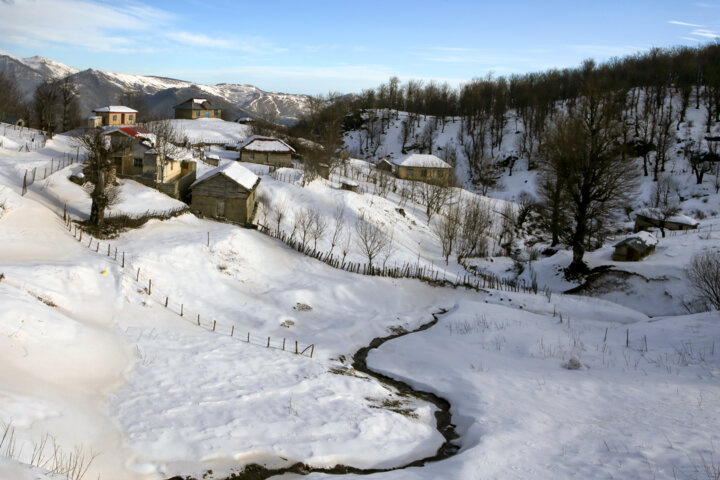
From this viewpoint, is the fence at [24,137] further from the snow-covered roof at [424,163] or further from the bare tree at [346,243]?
the snow-covered roof at [424,163]

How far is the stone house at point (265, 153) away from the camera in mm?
60500

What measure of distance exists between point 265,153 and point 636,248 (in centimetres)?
4186

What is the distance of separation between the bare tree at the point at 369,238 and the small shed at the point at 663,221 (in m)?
27.1

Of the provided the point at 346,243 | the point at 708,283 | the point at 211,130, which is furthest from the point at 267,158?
the point at 708,283

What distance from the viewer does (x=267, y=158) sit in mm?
60781

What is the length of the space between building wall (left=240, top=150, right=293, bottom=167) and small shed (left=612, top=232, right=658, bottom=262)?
3878cm

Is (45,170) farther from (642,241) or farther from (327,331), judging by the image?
(642,241)

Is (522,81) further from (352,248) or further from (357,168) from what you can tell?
(352,248)

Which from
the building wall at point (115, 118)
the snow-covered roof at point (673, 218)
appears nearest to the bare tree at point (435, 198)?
the snow-covered roof at point (673, 218)

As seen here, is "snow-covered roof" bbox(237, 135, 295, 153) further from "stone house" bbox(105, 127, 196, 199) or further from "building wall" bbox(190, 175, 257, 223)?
"building wall" bbox(190, 175, 257, 223)

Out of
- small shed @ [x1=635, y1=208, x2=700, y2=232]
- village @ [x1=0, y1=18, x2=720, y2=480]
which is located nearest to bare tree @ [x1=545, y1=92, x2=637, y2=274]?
village @ [x1=0, y1=18, x2=720, y2=480]

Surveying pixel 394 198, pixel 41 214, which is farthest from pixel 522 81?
pixel 41 214

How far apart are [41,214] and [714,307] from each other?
35.4m

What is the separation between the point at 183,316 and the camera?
2100 cm
